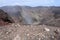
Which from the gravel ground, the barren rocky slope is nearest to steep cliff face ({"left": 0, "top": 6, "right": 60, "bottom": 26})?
the barren rocky slope

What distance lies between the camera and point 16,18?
1206 centimetres

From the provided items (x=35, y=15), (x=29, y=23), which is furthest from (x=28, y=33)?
(x=35, y=15)

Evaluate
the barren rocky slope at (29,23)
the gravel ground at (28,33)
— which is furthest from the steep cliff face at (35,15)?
the gravel ground at (28,33)

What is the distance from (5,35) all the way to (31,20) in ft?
13.2

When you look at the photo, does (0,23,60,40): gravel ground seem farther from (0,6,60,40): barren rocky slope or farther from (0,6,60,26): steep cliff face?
(0,6,60,26): steep cliff face

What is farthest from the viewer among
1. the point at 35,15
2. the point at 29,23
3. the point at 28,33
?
the point at 35,15

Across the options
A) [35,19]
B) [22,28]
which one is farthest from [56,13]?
[22,28]

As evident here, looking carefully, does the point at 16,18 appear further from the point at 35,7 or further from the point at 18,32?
the point at 18,32

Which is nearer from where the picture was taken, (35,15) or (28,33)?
(28,33)

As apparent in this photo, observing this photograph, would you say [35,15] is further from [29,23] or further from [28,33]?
[28,33]

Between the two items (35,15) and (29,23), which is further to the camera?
(35,15)

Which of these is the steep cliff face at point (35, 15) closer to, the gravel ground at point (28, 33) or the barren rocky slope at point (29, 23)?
the barren rocky slope at point (29, 23)

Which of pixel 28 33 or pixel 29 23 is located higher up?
pixel 28 33

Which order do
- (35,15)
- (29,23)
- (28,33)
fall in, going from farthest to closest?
(35,15), (29,23), (28,33)
